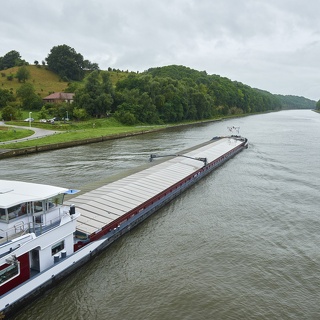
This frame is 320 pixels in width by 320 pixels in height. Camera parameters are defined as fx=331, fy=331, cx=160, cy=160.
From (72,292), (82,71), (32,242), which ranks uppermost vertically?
(82,71)

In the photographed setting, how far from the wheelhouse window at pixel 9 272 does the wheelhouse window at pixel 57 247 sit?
7.12ft

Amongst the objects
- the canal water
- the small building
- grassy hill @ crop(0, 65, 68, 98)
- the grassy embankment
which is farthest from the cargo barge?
grassy hill @ crop(0, 65, 68, 98)

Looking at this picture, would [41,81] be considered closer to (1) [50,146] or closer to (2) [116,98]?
(2) [116,98]

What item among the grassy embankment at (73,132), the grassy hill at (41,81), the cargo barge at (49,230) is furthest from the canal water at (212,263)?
the grassy hill at (41,81)

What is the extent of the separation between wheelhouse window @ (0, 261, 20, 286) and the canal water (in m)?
1.76

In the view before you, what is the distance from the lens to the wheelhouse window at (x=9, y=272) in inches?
552

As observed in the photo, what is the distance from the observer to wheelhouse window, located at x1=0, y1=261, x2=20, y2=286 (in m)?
14.0

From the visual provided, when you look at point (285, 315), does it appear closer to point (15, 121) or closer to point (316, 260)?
point (316, 260)

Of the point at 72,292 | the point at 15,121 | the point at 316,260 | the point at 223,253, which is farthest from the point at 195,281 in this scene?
the point at 15,121

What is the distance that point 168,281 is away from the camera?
1725 cm

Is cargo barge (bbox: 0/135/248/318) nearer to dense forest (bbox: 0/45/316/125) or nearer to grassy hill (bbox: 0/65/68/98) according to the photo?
dense forest (bbox: 0/45/316/125)

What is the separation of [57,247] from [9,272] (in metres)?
2.94

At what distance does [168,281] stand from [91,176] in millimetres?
22329

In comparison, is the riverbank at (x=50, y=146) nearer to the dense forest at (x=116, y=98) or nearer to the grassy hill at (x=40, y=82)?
the dense forest at (x=116, y=98)
